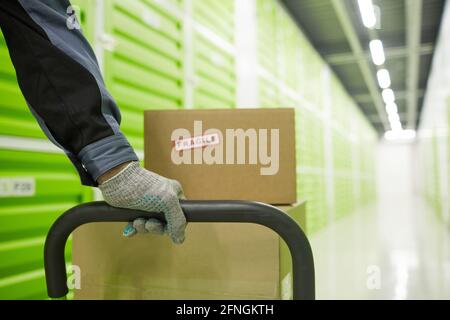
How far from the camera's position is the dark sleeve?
0.89 meters

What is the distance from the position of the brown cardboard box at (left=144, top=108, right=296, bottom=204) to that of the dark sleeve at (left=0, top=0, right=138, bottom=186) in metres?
0.45

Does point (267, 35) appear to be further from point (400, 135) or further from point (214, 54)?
point (400, 135)

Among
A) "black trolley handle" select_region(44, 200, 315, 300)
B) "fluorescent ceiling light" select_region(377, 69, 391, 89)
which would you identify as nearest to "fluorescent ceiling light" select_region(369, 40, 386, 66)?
"fluorescent ceiling light" select_region(377, 69, 391, 89)

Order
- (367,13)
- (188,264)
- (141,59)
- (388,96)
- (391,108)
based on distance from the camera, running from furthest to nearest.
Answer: (391,108), (388,96), (367,13), (141,59), (188,264)

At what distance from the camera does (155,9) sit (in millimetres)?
2762

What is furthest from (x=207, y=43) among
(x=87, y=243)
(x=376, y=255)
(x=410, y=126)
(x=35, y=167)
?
(x=410, y=126)

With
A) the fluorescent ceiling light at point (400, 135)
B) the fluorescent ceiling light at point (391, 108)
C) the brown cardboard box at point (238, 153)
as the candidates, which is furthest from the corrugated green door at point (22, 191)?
the fluorescent ceiling light at point (400, 135)

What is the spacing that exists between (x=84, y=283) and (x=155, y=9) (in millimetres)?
2106

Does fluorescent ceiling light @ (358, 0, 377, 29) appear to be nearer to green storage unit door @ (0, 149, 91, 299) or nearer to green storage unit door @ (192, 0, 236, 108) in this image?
green storage unit door @ (192, 0, 236, 108)

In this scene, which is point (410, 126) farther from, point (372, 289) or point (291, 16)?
point (372, 289)

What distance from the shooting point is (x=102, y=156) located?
892 mm

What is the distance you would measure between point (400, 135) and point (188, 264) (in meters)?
23.4

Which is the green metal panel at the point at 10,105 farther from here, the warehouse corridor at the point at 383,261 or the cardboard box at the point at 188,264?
the warehouse corridor at the point at 383,261

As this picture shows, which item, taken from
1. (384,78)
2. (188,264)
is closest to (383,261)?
(188,264)
